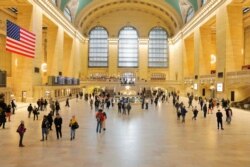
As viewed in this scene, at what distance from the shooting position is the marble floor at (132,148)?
324 inches

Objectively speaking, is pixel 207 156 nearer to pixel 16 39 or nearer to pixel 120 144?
pixel 120 144

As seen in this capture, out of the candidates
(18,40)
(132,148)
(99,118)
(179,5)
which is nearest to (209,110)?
(99,118)

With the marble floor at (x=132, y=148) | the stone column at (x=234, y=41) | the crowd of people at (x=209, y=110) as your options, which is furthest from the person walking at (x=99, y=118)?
the stone column at (x=234, y=41)

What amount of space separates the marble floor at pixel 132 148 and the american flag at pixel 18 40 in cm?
896

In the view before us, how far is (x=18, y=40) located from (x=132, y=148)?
16456 millimetres

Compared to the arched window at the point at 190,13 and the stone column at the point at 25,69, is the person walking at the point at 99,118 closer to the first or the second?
the stone column at the point at 25,69

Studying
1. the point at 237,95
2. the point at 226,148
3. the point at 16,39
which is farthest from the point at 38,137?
the point at 237,95

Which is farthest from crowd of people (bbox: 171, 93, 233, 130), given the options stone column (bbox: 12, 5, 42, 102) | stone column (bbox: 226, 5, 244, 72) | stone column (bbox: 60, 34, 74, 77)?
stone column (bbox: 60, 34, 74, 77)

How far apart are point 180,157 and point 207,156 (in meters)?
0.87

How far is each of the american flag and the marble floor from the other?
8.96 meters

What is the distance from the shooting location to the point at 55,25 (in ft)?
127

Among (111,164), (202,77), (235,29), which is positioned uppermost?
(235,29)

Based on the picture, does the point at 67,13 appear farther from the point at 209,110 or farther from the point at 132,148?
the point at 132,148

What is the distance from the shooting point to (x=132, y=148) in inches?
396
